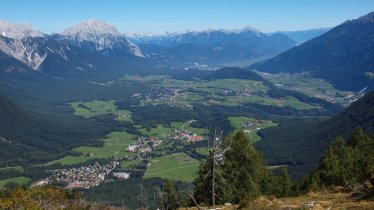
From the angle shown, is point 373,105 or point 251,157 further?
point 373,105

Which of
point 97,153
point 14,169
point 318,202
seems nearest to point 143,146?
point 97,153

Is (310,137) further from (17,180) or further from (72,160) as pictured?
(17,180)

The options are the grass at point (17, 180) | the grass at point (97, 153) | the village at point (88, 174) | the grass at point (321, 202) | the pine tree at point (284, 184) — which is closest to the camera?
the grass at point (321, 202)

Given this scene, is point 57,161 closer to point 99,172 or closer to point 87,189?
point 99,172

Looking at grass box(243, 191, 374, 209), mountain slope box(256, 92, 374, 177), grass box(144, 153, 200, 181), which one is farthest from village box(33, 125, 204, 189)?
grass box(243, 191, 374, 209)

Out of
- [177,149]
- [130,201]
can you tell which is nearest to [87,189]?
[130,201]

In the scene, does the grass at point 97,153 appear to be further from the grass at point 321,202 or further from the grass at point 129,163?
the grass at point 321,202

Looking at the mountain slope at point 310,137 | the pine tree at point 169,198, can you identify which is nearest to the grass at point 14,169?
the mountain slope at point 310,137
